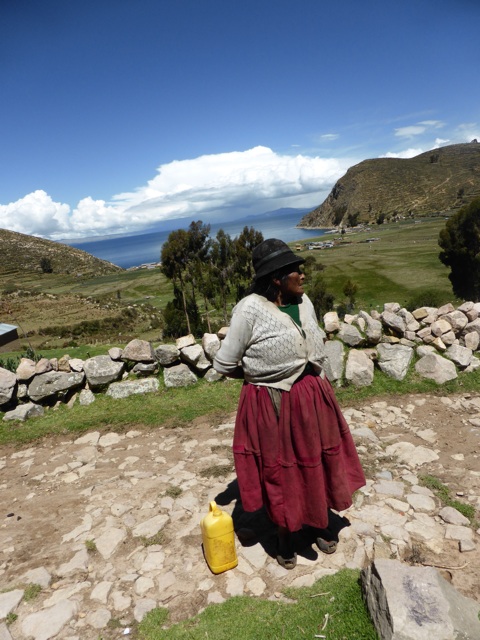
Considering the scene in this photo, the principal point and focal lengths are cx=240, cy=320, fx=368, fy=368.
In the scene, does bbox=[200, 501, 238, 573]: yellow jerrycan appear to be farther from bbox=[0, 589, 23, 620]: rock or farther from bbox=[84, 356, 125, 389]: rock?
bbox=[84, 356, 125, 389]: rock

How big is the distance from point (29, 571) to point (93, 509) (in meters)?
0.91

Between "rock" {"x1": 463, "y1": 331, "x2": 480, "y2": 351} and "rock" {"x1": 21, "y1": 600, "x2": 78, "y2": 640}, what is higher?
"rock" {"x1": 463, "y1": 331, "x2": 480, "y2": 351}

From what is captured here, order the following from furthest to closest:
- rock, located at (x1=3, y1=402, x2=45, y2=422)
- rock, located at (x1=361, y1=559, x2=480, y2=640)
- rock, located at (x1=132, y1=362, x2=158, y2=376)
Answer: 1. rock, located at (x1=132, y1=362, x2=158, y2=376)
2. rock, located at (x1=3, y1=402, x2=45, y2=422)
3. rock, located at (x1=361, y1=559, x2=480, y2=640)

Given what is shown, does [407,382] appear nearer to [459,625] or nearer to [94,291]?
[459,625]

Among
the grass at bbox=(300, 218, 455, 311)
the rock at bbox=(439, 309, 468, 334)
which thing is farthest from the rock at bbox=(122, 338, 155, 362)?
the grass at bbox=(300, 218, 455, 311)

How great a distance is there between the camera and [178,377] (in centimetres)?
756

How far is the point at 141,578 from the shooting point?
3346mm

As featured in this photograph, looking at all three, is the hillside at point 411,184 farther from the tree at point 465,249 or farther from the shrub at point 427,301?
the shrub at point 427,301

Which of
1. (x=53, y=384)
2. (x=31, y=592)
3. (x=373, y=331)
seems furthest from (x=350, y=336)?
(x=31, y=592)

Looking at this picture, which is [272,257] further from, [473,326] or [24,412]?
[473,326]

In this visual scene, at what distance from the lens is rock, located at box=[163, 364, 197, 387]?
297 inches

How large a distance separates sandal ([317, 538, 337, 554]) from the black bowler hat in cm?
259

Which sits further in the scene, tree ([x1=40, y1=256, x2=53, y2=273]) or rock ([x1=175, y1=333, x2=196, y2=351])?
tree ([x1=40, y1=256, x2=53, y2=273])

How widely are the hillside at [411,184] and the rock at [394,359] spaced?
5145 inches
